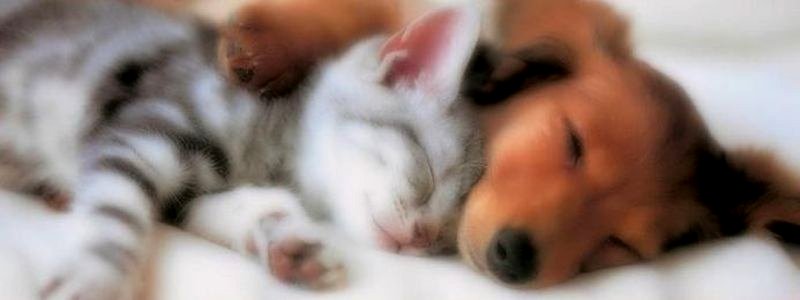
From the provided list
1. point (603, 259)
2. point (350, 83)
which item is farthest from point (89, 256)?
point (603, 259)

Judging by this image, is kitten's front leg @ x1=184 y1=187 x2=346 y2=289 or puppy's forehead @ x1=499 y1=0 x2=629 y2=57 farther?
puppy's forehead @ x1=499 y1=0 x2=629 y2=57

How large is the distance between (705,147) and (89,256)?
522 mm

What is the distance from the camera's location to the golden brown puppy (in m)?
0.87

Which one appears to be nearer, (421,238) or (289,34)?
(421,238)

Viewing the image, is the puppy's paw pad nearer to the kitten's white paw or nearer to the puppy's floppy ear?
the kitten's white paw

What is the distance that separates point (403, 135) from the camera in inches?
33.2

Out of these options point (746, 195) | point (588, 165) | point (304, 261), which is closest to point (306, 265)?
point (304, 261)

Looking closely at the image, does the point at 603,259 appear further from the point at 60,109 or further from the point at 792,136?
the point at 60,109

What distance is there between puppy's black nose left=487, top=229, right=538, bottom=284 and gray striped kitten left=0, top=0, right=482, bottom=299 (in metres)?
0.08

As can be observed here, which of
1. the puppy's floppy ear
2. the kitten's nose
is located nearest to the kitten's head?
the kitten's nose

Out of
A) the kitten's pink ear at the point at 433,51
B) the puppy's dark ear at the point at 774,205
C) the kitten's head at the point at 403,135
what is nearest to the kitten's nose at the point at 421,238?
the kitten's head at the point at 403,135

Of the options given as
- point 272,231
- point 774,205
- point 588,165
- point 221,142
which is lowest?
point 774,205

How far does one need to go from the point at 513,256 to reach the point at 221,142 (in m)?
0.32

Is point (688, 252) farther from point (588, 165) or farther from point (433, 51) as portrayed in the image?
point (433, 51)
